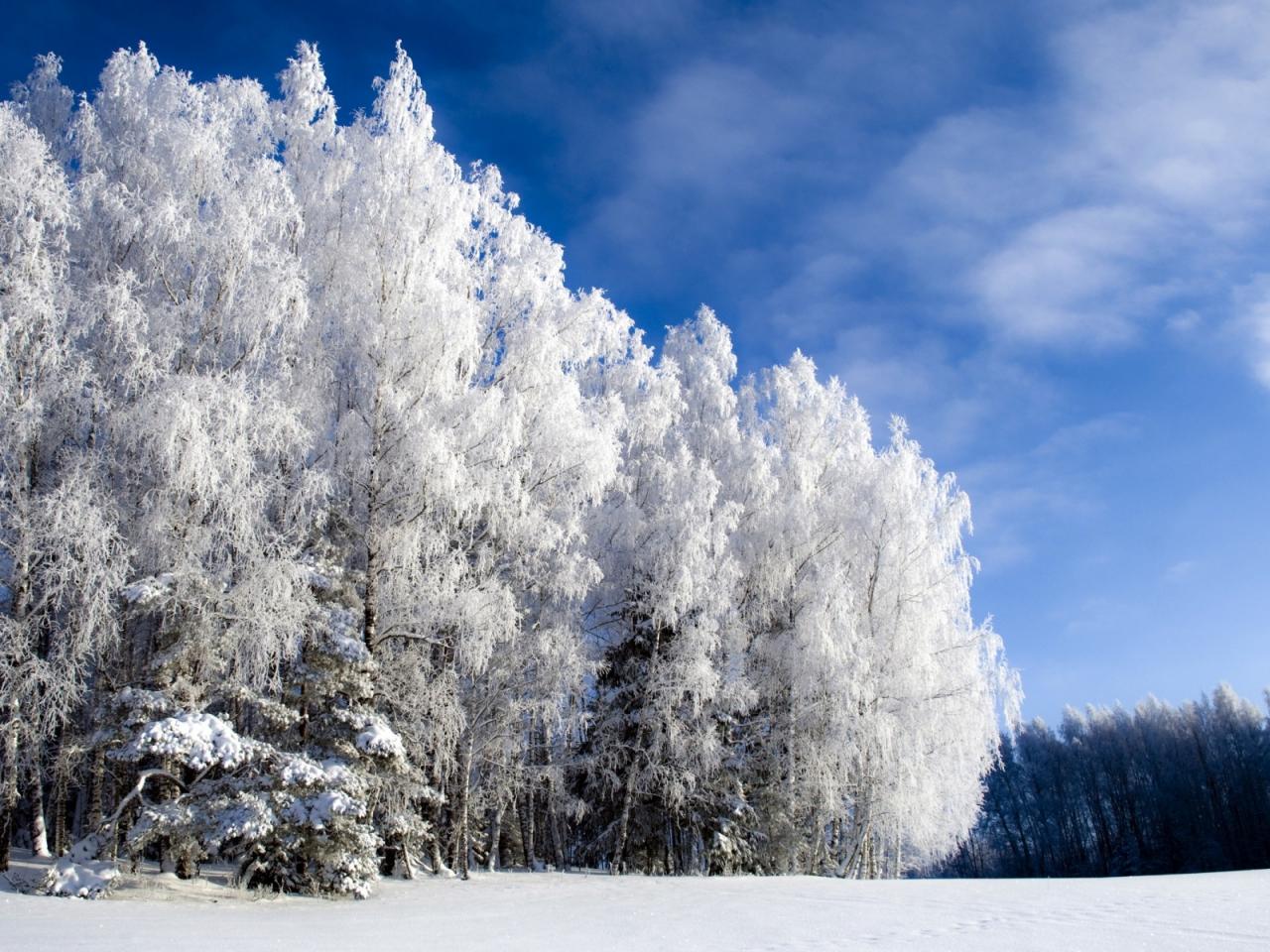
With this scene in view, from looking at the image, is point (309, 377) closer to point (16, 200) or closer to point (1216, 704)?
point (16, 200)

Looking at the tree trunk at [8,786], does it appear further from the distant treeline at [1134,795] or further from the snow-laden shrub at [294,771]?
the distant treeline at [1134,795]

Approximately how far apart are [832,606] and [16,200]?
15.8m

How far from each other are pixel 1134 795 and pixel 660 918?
61005 millimetres

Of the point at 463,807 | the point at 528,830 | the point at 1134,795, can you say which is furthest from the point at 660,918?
the point at 1134,795

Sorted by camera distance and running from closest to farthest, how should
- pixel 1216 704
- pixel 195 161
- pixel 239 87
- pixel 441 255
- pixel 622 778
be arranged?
pixel 195 161, pixel 441 255, pixel 239 87, pixel 622 778, pixel 1216 704

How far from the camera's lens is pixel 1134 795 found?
5728 cm

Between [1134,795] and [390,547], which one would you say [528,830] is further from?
[1134,795]

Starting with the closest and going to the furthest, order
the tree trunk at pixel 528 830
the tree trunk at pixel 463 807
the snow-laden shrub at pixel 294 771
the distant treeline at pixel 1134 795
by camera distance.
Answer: the snow-laden shrub at pixel 294 771 → the tree trunk at pixel 463 807 → the tree trunk at pixel 528 830 → the distant treeline at pixel 1134 795

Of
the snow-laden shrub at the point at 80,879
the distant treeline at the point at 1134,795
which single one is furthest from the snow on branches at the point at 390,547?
the distant treeline at the point at 1134,795

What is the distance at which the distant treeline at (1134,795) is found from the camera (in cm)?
5116

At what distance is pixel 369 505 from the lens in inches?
546

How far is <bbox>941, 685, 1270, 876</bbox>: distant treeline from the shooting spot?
51.2m

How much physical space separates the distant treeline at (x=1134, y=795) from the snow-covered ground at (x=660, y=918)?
47.8m

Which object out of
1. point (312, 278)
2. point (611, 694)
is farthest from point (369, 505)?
point (611, 694)
